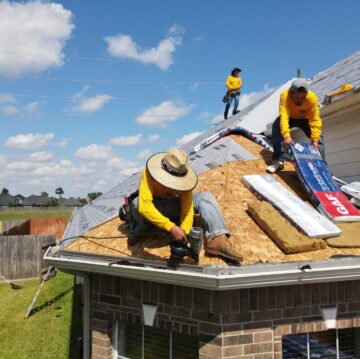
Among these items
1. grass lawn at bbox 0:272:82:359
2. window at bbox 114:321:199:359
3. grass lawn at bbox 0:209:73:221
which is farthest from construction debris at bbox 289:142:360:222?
grass lawn at bbox 0:209:73:221

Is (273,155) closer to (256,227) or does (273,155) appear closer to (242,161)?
(242,161)

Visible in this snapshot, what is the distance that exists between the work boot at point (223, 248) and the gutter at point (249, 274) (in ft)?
0.45

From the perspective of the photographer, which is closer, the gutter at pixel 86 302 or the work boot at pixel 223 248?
the work boot at pixel 223 248

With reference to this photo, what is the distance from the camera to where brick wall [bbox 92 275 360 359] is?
13.1 feet

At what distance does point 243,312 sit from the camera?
4.03 meters

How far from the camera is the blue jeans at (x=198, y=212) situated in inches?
169

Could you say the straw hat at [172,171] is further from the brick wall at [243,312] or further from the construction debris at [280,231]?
the brick wall at [243,312]

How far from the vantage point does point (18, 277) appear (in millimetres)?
17641

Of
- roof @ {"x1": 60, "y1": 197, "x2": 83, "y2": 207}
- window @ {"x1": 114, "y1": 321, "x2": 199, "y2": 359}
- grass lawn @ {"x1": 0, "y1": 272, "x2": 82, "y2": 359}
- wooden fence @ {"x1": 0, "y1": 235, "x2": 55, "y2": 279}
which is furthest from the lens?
roof @ {"x1": 60, "y1": 197, "x2": 83, "y2": 207}

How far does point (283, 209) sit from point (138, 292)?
2063mm

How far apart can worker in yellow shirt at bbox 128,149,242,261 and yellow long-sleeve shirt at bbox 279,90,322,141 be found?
2426mm

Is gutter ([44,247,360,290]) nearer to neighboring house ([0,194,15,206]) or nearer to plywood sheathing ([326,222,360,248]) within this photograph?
plywood sheathing ([326,222,360,248])

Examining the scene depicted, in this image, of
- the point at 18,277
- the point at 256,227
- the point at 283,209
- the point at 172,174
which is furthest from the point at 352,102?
the point at 18,277

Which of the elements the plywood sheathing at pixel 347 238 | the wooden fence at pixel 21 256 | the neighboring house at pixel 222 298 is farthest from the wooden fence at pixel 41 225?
the plywood sheathing at pixel 347 238
